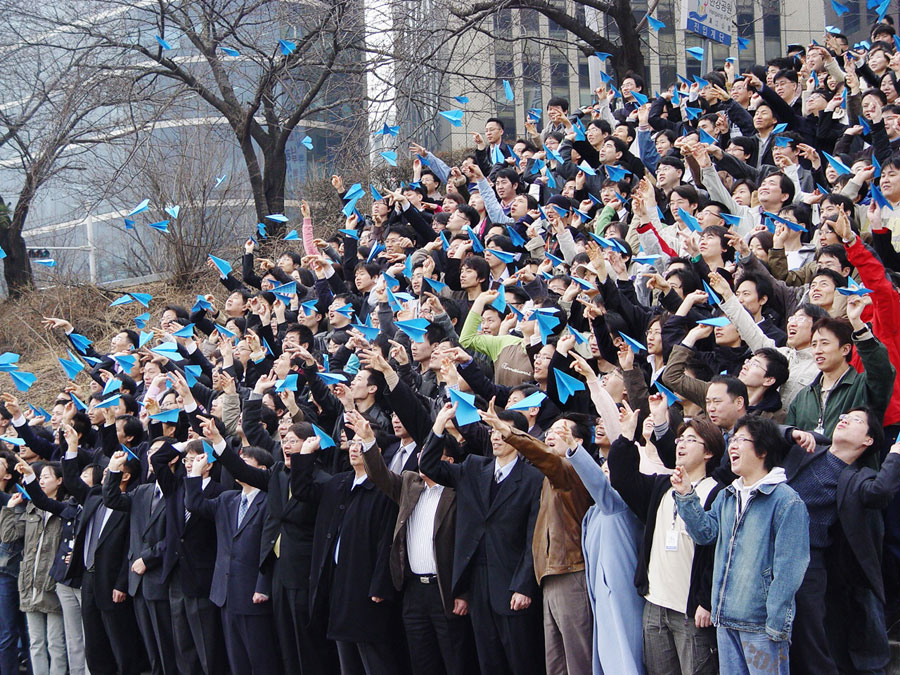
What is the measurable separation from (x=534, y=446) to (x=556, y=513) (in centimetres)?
47

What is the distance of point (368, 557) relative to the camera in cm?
706

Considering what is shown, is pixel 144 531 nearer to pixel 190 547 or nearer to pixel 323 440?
pixel 190 547

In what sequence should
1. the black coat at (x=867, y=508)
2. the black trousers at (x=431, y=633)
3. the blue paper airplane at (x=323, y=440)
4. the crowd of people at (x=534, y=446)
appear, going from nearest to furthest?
1. the black coat at (x=867, y=508)
2. the crowd of people at (x=534, y=446)
3. the black trousers at (x=431, y=633)
4. the blue paper airplane at (x=323, y=440)

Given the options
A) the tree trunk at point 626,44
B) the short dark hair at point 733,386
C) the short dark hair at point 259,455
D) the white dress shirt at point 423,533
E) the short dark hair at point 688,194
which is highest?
the tree trunk at point 626,44

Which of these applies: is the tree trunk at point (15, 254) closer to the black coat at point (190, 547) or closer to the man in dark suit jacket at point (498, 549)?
the black coat at point (190, 547)

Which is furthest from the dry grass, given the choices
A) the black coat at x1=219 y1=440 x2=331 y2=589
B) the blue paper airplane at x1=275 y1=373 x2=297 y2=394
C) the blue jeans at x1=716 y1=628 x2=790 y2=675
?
the blue jeans at x1=716 y1=628 x2=790 y2=675

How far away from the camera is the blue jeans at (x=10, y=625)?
31.6 feet

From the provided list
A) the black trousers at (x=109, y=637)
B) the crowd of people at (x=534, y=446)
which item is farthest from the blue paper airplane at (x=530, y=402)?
the black trousers at (x=109, y=637)

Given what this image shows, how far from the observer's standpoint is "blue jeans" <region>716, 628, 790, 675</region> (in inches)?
193

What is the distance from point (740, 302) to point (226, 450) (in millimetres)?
3612

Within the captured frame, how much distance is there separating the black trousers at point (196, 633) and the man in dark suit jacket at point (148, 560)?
126 millimetres

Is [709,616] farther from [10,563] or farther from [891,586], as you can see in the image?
[10,563]

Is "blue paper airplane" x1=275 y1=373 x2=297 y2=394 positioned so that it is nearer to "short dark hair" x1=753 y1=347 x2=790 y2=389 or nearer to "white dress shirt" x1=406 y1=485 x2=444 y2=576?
"white dress shirt" x1=406 y1=485 x2=444 y2=576

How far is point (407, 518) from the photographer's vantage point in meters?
6.88
